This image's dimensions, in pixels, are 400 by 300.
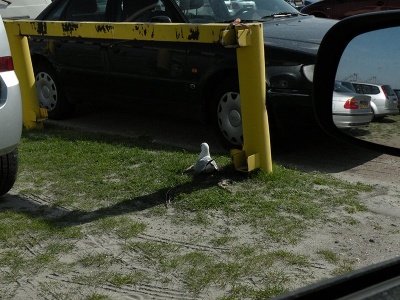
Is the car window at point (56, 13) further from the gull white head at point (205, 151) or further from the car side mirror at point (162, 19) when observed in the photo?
the gull white head at point (205, 151)

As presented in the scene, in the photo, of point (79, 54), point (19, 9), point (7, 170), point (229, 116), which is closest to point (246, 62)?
point (229, 116)

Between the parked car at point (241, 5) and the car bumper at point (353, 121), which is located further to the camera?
the parked car at point (241, 5)

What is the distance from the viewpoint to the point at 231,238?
4359 mm

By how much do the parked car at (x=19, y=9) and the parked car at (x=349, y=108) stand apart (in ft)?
28.5

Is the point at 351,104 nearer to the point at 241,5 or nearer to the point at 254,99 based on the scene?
the point at 254,99

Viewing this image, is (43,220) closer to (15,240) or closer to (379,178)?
(15,240)

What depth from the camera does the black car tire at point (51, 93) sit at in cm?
829

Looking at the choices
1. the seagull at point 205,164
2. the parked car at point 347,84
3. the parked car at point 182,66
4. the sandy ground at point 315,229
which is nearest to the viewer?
the parked car at point 347,84

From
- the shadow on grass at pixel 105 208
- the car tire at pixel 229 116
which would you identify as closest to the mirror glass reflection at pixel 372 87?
the shadow on grass at pixel 105 208

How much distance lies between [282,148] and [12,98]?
2838mm

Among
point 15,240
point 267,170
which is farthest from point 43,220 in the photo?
point 267,170

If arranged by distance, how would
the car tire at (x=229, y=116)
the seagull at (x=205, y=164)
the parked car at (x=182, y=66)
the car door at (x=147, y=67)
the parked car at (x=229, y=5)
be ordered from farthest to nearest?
the parked car at (x=229, y=5), the car door at (x=147, y=67), the car tire at (x=229, y=116), the parked car at (x=182, y=66), the seagull at (x=205, y=164)

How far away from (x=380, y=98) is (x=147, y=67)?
A: 534 cm

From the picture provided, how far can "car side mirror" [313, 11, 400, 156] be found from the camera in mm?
1683
